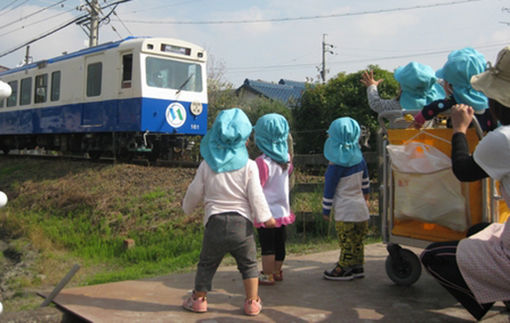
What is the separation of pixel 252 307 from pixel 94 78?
34.1ft

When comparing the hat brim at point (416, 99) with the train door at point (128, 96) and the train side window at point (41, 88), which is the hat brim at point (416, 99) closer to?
the train door at point (128, 96)

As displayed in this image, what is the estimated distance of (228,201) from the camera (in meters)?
3.37

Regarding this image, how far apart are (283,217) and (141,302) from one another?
1.30 meters

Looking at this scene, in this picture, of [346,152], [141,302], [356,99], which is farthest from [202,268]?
[356,99]

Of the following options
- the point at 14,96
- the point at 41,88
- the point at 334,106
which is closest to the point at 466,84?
the point at 334,106

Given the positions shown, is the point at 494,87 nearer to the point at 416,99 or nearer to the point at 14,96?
the point at 416,99

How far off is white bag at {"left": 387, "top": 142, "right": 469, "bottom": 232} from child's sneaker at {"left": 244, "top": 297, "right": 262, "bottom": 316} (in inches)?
44.4

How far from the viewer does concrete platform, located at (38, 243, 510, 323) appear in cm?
309

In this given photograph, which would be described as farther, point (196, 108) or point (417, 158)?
point (196, 108)

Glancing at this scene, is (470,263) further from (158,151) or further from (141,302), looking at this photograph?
(158,151)

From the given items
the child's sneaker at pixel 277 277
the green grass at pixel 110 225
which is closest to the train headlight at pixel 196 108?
the green grass at pixel 110 225

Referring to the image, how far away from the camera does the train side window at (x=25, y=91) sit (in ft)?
49.8

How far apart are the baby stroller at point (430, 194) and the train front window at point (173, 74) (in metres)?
8.53

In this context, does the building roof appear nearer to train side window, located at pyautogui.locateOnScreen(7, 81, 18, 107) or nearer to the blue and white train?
train side window, located at pyautogui.locateOnScreen(7, 81, 18, 107)
